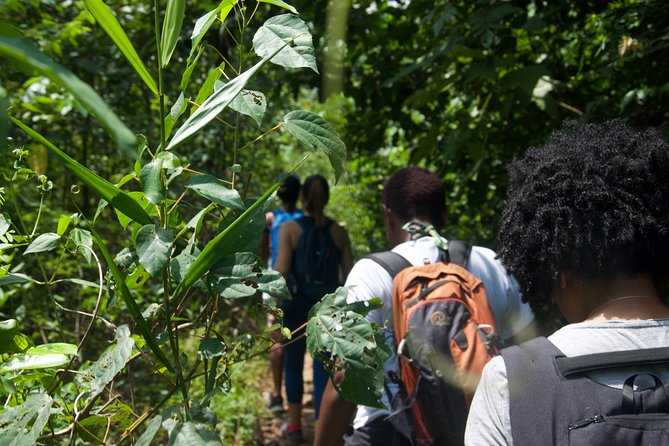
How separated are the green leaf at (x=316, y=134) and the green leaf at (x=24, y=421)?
2.30 ft

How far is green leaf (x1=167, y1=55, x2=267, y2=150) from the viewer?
137 cm

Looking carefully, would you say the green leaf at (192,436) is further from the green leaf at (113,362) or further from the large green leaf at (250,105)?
the large green leaf at (250,105)

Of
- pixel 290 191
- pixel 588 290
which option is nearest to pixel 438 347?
pixel 588 290

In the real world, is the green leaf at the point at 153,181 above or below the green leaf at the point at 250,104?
below

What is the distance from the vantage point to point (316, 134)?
163cm

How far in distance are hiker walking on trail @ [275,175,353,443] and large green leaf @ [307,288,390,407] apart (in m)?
4.19

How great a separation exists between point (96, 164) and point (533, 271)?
5713mm

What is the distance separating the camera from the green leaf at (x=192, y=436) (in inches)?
55.6

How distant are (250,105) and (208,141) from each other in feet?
21.1

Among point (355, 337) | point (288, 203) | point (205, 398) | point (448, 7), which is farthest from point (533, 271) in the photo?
point (288, 203)

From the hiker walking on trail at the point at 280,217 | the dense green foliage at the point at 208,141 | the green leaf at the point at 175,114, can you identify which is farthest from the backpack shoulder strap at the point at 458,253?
the hiker walking on trail at the point at 280,217

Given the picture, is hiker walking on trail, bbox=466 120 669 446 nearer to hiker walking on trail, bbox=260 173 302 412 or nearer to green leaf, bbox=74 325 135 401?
green leaf, bbox=74 325 135 401

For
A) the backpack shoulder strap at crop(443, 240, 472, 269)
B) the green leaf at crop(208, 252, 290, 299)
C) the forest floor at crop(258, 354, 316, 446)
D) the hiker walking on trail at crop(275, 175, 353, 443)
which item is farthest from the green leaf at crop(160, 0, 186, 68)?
the forest floor at crop(258, 354, 316, 446)

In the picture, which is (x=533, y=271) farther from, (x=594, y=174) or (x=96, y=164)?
(x=96, y=164)
